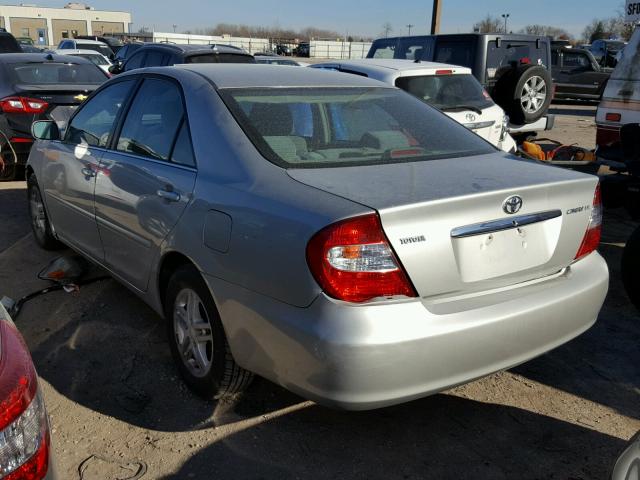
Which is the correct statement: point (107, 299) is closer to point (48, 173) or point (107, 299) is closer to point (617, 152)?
point (48, 173)

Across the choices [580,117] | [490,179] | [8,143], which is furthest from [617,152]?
[580,117]

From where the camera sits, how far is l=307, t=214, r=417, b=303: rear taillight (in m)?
2.26

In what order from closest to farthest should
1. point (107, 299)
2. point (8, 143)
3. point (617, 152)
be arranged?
point (107, 299) → point (617, 152) → point (8, 143)

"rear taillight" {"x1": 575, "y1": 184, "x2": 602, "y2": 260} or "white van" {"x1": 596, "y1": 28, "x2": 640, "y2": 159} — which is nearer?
"rear taillight" {"x1": 575, "y1": 184, "x2": 602, "y2": 260}

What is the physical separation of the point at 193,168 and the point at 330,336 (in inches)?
47.0

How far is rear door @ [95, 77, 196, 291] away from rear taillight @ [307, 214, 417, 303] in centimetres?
93

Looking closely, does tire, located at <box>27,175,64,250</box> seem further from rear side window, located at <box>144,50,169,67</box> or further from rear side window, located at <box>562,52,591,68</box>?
rear side window, located at <box>562,52,591,68</box>

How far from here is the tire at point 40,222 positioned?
5.24 m

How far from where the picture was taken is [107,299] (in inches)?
172

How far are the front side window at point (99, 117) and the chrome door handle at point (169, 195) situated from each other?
981mm

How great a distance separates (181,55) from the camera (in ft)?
28.9

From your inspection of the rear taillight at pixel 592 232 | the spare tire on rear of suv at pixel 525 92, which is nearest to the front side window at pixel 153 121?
the rear taillight at pixel 592 232

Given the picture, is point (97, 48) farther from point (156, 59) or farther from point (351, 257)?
point (351, 257)

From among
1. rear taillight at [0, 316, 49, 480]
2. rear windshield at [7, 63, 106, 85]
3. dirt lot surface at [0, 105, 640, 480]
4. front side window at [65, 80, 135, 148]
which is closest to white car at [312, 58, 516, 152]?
front side window at [65, 80, 135, 148]
